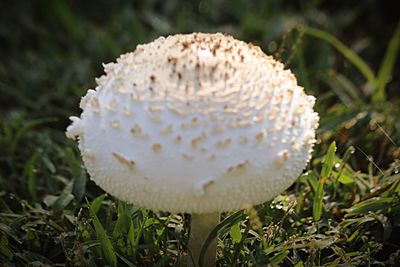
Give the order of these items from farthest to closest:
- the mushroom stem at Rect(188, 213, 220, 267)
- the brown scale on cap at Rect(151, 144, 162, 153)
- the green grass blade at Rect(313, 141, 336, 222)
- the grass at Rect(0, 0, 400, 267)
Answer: the green grass blade at Rect(313, 141, 336, 222) → the grass at Rect(0, 0, 400, 267) → the mushroom stem at Rect(188, 213, 220, 267) → the brown scale on cap at Rect(151, 144, 162, 153)

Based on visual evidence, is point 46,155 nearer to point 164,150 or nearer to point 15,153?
point 15,153

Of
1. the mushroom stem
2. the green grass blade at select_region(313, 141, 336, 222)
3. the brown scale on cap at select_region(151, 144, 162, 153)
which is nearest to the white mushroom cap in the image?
the brown scale on cap at select_region(151, 144, 162, 153)

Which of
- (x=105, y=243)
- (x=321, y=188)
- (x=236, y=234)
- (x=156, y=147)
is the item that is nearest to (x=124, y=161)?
(x=156, y=147)

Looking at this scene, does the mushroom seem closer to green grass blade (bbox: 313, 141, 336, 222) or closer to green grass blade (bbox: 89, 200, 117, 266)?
green grass blade (bbox: 89, 200, 117, 266)

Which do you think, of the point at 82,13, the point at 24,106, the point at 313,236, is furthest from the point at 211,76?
the point at 82,13

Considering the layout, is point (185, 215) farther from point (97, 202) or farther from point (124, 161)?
point (124, 161)

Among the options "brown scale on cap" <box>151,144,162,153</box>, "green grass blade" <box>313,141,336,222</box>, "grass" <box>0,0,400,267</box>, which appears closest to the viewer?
"brown scale on cap" <box>151,144,162,153</box>

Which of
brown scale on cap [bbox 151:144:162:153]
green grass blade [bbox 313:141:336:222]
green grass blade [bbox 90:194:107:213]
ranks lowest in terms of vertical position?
brown scale on cap [bbox 151:144:162:153]

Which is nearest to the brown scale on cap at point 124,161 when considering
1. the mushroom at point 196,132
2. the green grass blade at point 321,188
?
the mushroom at point 196,132
